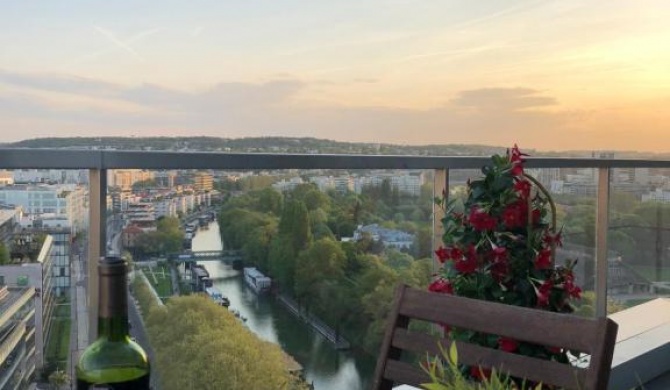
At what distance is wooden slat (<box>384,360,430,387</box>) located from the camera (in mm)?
1360

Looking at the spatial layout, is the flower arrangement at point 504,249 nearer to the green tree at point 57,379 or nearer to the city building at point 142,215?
the city building at point 142,215

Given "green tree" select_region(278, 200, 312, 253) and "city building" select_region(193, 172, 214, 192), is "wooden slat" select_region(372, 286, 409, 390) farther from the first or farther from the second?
"green tree" select_region(278, 200, 312, 253)

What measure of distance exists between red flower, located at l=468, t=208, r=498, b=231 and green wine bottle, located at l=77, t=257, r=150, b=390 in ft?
4.39

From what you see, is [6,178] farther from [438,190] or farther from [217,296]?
[438,190]

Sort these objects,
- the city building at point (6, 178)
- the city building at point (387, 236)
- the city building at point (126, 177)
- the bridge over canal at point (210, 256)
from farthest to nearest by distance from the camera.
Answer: the city building at point (387, 236) → the bridge over canal at point (210, 256) → the city building at point (126, 177) → the city building at point (6, 178)

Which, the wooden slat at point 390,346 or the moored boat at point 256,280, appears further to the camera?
the moored boat at point 256,280

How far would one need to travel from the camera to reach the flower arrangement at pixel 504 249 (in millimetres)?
1989

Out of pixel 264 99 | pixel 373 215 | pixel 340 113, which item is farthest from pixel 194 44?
pixel 373 215

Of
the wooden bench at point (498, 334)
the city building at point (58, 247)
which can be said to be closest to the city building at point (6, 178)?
the city building at point (58, 247)

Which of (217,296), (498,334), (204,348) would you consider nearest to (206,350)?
(204,348)

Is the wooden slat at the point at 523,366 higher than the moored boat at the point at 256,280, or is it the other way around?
the wooden slat at the point at 523,366

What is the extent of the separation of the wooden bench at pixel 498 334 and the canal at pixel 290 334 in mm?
976

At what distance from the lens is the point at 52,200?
2006 millimetres

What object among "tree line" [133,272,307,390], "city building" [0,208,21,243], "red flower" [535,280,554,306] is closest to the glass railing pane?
"red flower" [535,280,554,306]
